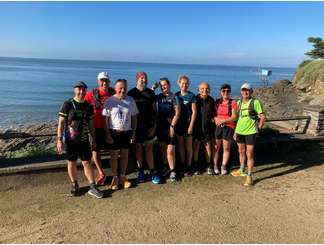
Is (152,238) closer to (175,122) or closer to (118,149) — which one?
(118,149)

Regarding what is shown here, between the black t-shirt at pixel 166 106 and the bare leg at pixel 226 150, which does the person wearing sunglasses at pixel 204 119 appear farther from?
the black t-shirt at pixel 166 106

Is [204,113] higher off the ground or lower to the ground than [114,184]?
higher

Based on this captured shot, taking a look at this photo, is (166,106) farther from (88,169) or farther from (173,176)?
(88,169)

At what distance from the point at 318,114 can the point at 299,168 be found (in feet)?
6.56

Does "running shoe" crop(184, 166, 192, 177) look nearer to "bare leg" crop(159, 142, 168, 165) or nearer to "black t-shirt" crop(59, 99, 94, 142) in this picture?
"bare leg" crop(159, 142, 168, 165)

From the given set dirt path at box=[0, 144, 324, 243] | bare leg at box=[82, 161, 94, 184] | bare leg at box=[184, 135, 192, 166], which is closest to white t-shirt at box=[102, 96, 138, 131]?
bare leg at box=[82, 161, 94, 184]

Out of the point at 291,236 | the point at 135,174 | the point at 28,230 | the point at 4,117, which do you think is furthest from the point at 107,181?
the point at 4,117

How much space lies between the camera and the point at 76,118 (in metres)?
5.33

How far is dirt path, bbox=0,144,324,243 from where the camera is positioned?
14.5ft

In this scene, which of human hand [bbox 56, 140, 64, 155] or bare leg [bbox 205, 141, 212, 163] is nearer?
human hand [bbox 56, 140, 64, 155]

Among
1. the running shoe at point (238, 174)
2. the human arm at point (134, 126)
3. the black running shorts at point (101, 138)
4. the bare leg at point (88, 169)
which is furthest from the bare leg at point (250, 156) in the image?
the bare leg at point (88, 169)

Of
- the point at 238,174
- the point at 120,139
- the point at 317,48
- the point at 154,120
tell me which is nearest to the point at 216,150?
the point at 238,174

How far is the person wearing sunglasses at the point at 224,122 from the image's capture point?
21.4 feet

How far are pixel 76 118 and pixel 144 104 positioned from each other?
126cm
